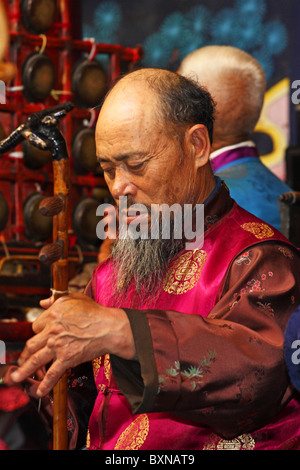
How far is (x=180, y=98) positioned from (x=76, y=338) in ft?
2.48

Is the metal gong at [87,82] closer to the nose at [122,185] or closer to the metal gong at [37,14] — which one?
the metal gong at [37,14]

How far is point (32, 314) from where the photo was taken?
4.22 metres

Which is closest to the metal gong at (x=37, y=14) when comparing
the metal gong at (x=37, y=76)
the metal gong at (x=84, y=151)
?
the metal gong at (x=37, y=76)

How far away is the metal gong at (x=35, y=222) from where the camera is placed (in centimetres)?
480

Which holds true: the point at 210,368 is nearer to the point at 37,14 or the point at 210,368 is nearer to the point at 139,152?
the point at 139,152

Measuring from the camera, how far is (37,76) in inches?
186

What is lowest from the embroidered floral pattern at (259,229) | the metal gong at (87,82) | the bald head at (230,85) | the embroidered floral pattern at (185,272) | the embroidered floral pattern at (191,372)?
the embroidered floral pattern at (191,372)

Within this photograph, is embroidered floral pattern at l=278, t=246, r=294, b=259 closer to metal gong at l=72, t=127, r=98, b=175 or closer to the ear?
the ear

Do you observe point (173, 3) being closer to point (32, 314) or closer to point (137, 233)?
point (32, 314)

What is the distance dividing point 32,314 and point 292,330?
289 centimetres

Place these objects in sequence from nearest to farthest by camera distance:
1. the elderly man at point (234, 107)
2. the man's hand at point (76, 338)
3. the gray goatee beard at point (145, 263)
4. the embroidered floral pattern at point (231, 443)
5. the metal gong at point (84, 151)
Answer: the man's hand at point (76, 338), the embroidered floral pattern at point (231, 443), the gray goatee beard at point (145, 263), the elderly man at point (234, 107), the metal gong at point (84, 151)

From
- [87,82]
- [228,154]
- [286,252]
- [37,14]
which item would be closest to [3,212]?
[87,82]

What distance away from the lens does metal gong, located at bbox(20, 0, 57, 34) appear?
4723 mm
